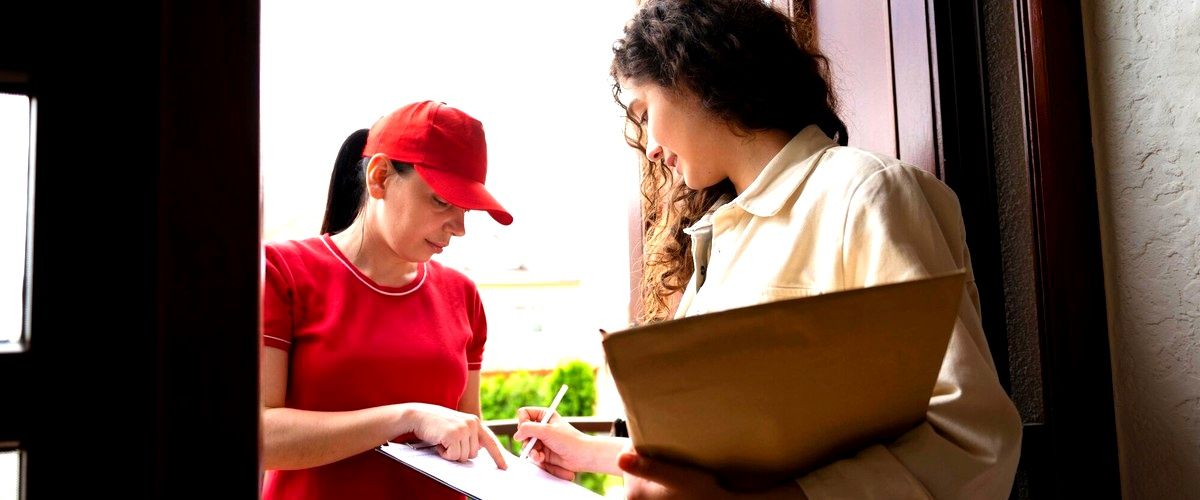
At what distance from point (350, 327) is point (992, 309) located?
1001 millimetres

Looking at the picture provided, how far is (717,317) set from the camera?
588 mm

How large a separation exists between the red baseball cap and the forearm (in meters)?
0.41

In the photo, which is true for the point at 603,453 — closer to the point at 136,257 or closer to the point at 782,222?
the point at 782,222

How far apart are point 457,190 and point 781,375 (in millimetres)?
1001

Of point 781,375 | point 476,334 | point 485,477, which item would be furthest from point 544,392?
point 781,375

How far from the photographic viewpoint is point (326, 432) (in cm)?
129

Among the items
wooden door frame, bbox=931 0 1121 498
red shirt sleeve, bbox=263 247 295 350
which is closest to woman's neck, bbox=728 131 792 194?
wooden door frame, bbox=931 0 1121 498

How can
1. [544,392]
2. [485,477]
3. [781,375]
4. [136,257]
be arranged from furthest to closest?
[544,392]
[485,477]
[781,375]
[136,257]

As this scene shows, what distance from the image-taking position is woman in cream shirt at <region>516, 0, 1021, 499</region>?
771mm

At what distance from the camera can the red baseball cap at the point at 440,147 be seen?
1.53 m

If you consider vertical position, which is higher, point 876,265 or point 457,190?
point 457,190

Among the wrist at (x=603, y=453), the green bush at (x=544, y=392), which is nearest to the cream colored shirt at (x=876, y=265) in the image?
the wrist at (x=603, y=453)

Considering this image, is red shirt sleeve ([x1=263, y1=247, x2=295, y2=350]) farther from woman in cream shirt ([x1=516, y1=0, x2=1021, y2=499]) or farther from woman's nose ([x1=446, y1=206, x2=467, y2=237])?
woman in cream shirt ([x1=516, y1=0, x2=1021, y2=499])

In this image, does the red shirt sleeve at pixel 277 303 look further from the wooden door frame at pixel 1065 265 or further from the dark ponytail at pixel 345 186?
the wooden door frame at pixel 1065 265
